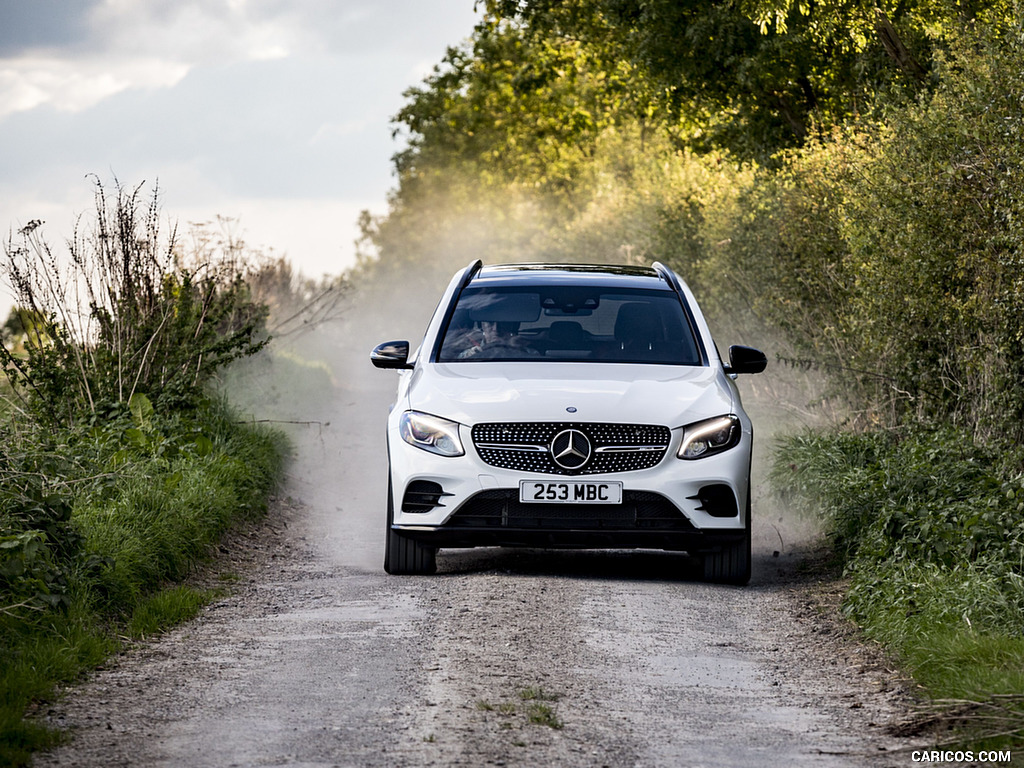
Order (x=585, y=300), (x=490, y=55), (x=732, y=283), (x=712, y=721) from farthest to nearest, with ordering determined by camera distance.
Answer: (x=490, y=55), (x=732, y=283), (x=585, y=300), (x=712, y=721)

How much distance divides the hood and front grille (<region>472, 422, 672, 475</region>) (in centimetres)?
5

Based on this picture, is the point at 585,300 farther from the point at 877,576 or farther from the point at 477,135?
the point at 477,135

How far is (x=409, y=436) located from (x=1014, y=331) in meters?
4.56

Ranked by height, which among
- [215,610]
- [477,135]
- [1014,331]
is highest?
[477,135]

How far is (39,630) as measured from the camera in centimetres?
644

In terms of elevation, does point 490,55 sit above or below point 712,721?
above

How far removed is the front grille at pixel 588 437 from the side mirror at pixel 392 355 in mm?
1166

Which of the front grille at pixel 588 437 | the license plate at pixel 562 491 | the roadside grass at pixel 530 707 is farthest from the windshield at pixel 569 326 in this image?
the roadside grass at pixel 530 707

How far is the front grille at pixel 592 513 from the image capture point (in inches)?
321

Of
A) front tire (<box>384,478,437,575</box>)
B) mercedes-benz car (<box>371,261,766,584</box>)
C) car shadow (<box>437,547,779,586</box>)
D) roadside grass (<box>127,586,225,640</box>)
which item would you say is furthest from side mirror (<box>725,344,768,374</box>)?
roadside grass (<box>127,586,225,640</box>)

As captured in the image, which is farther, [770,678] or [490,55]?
[490,55]

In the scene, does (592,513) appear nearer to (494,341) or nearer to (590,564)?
(590,564)

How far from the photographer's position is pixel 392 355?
9.18 m

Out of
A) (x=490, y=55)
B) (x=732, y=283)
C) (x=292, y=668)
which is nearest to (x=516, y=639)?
(x=292, y=668)
